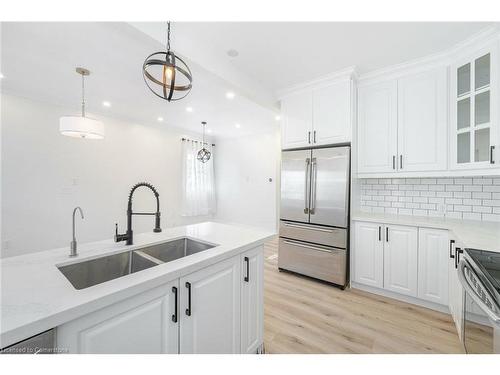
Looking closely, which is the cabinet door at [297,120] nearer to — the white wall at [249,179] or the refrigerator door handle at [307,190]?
the refrigerator door handle at [307,190]

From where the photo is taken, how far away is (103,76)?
110 inches

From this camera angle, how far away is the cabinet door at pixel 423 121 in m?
2.27

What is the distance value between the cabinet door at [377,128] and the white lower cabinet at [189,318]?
1.93 metres

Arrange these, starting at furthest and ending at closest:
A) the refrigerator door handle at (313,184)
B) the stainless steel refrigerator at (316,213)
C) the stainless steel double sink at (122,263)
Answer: the refrigerator door handle at (313,184)
the stainless steel refrigerator at (316,213)
the stainless steel double sink at (122,263)

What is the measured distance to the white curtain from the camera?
5707 millimetres

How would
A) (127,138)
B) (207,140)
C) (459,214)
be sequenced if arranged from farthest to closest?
(207,140) < (127,138) < (459,214)

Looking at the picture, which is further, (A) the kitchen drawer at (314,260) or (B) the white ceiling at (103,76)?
(A) the kitchen drawer at (314,260)

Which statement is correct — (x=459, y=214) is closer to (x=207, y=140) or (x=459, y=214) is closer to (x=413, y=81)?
(x=413, y=81)

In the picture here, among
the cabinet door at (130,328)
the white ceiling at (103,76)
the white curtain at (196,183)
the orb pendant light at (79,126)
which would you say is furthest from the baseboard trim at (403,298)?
the white curtain at (196,183)

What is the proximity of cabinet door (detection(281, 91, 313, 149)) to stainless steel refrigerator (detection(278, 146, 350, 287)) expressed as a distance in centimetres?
16

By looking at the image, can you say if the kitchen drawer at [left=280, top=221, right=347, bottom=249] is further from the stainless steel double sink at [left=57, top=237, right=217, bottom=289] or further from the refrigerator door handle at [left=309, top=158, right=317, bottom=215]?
the stainless steel double sink at [left=57, top=237, right=217, bottom=289]

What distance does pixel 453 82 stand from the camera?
2.19 metres
